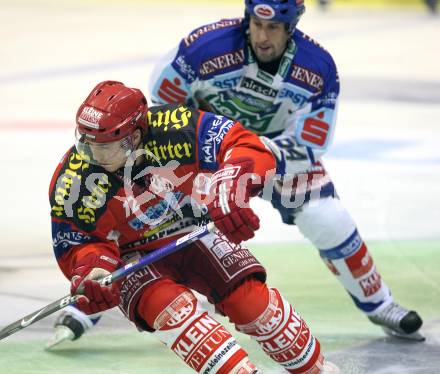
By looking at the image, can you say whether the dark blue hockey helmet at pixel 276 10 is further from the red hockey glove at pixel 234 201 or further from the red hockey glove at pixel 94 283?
the red hockey glove at pixel 94 283

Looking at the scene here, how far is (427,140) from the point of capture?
8.78m

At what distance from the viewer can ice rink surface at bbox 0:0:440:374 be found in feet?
18.0

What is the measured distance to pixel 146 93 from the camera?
33.6 ft

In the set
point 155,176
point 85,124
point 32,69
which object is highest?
point 85,124

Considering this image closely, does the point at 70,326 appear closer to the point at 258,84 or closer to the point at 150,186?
the point at 150,186

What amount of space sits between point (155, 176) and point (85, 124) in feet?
1.23

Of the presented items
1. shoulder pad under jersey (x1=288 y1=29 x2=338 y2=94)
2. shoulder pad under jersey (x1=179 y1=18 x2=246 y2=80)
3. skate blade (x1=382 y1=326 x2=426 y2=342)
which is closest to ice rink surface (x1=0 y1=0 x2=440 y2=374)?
skate blade (x1=382 y1=326 x2=426 y2=342)

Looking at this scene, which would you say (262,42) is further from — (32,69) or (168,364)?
(32,69)

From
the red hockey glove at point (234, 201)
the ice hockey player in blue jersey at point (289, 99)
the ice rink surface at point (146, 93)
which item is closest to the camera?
the red hockey glove at point (234, 201)

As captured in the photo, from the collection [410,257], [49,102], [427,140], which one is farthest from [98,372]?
[49,102]

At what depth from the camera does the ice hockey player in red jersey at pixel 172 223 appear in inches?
A: 150

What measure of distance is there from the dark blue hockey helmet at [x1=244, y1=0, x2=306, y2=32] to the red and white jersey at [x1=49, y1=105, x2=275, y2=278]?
3.16ft

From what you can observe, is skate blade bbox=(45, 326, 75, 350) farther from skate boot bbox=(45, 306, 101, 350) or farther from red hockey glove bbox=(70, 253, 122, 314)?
red hockey glove bbox=(70, 253, 122, 314)

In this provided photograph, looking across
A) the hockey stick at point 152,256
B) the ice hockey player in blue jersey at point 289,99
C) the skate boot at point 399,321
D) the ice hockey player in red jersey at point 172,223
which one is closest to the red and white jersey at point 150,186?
the ice hockey player in red jersey at point 172,223
